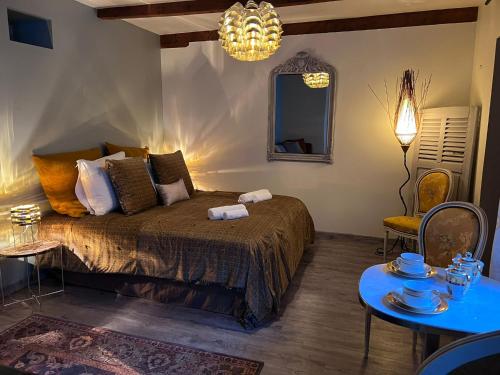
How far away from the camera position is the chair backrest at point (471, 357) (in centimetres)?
70

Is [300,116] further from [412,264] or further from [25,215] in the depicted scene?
[25,215]

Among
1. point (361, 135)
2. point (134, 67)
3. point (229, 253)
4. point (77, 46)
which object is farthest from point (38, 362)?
point (361, 135)

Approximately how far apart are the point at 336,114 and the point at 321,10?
116 cm

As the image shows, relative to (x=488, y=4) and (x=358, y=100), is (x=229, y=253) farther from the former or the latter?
(x=488, y=4)

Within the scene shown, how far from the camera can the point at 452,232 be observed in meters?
1.97

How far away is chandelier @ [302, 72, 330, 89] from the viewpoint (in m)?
4.22

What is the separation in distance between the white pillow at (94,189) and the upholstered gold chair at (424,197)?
8.84ft

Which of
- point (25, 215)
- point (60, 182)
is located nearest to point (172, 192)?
point (60, 182)

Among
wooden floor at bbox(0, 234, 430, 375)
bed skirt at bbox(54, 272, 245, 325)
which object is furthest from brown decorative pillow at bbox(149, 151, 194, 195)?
wooden floor at bbox(0, 234, 430, 375)

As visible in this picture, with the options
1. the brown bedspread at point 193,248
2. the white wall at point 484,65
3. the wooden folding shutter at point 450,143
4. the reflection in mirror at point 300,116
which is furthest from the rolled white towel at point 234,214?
the wooden folding shutter at point 450,143

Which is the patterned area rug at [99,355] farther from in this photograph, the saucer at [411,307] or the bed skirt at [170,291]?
the saucer at [411,307]

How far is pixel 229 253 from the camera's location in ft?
8.16

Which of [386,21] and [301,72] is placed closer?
[386,21]

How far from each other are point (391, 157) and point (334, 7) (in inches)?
68.7
